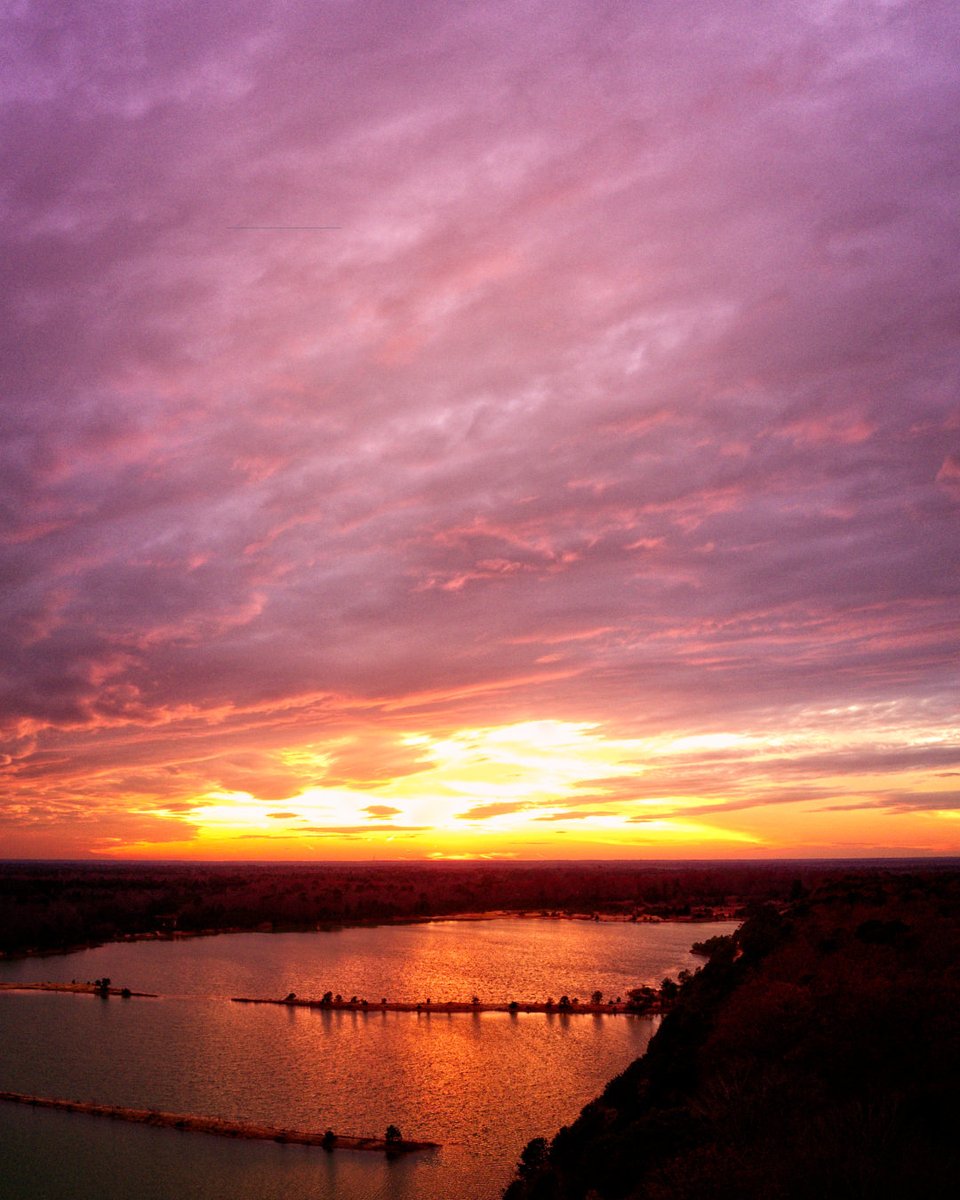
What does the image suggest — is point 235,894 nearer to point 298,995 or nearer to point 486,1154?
point 298,995

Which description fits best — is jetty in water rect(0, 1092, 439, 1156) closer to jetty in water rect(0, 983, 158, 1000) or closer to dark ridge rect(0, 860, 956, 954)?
jetty in water rect(0, 983, 158, 1000)

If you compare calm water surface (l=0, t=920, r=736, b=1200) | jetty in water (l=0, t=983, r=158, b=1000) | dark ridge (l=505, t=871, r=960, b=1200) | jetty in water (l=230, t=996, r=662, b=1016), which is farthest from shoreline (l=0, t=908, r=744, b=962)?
dark ridge (l=505, t=871, r=960, b=1200)

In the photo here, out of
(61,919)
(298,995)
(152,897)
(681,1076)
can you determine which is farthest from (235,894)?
(681,1076)

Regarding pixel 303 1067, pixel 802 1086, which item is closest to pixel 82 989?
pixel 303 1067

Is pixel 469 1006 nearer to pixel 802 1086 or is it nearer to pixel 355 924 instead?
pixel 802 1086

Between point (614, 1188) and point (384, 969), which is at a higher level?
point (614, 1188)

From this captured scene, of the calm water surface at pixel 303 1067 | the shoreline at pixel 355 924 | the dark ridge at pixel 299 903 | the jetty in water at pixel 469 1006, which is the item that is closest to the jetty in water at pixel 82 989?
the calm water surface at pixel 303 1067
